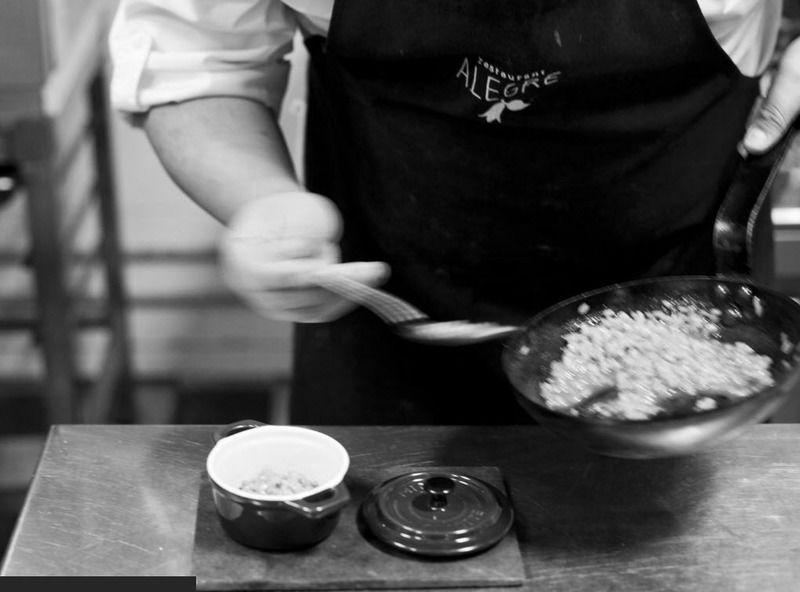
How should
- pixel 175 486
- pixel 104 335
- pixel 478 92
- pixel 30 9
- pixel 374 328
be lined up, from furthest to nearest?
pixel 104 335
pixel 30 9
pixel 374 328
pixel 478 92
pixel 175 486

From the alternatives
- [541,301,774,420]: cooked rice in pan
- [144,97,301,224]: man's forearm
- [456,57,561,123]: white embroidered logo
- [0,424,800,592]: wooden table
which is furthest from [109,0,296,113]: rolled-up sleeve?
[541,301,774,420]: cooked rice in pan

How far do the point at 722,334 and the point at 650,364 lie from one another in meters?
0.11

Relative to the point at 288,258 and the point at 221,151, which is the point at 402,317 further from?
the point at 221,151

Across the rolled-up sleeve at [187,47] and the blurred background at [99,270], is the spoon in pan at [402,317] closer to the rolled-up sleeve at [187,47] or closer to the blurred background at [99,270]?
the rolled-up sleeve at [187,47]

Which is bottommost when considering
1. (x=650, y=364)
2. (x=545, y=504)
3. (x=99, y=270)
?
(x=99, y=270)

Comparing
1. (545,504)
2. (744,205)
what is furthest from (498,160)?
(545,504)

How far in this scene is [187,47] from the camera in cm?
141

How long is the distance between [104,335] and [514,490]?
1844 millimetres

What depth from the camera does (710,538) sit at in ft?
3.48

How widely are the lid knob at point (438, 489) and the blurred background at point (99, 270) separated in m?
1.04

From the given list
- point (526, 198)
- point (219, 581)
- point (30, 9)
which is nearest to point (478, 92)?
point (526, 198)

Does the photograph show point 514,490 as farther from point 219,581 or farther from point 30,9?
point 30,9

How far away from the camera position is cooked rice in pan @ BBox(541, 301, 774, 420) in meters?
1.07

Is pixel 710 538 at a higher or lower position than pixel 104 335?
higher
